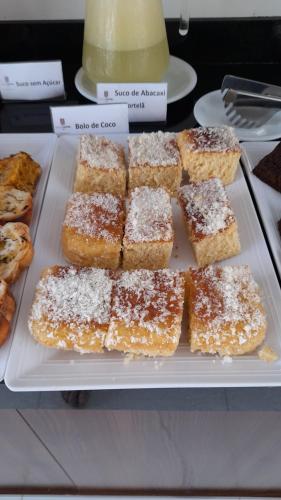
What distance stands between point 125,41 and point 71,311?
2.07 ft

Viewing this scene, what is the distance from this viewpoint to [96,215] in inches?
33.2

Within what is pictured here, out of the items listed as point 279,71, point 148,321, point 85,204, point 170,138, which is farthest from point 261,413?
point 279,71

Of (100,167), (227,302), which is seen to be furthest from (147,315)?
(100,167)

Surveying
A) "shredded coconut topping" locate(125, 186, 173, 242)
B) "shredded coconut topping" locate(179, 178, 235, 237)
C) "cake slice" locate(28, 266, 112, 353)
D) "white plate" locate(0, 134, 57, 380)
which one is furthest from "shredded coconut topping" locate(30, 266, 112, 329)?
"white plate" locate(0, 134, 57, 380)

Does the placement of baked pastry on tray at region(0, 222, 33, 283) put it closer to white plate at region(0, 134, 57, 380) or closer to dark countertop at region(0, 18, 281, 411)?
white plate at region(0, 134, 57, 380)

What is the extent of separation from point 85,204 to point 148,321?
11.6 inches

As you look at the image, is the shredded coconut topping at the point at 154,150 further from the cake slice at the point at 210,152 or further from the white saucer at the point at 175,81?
the white saucer at the point at 175,81

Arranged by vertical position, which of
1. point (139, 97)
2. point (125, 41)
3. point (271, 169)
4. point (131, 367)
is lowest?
point (131, 367)

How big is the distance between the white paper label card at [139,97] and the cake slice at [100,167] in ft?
0.35

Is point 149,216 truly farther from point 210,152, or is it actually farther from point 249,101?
→ point 249,101

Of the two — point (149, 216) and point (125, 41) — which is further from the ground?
point (125, 41)

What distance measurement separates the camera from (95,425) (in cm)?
78

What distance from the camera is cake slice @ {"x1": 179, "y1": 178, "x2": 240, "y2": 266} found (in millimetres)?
817

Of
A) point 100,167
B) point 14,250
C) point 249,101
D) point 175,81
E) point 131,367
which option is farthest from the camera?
point 175,81
